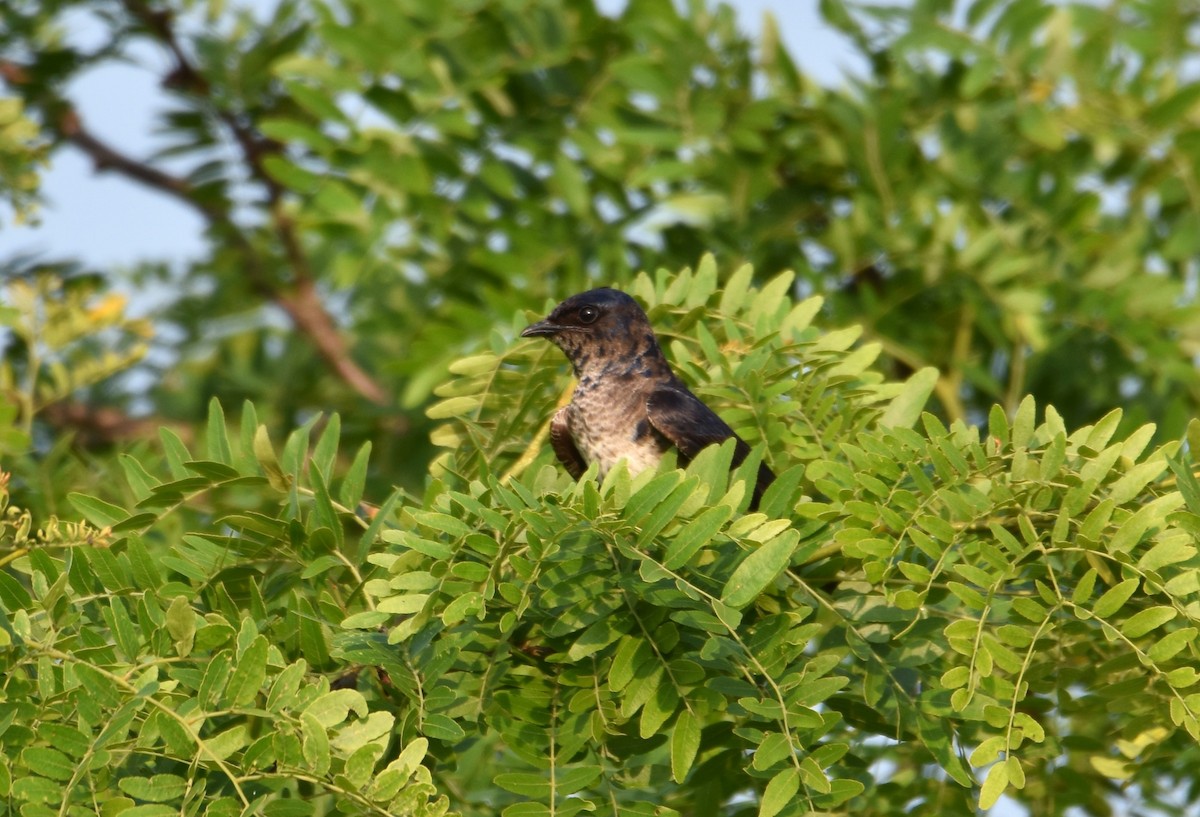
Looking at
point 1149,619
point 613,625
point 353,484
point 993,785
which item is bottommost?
point 993,785

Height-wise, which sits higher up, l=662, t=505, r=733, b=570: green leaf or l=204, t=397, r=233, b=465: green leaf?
l=204, t=397, r=233, b=465: green leaf

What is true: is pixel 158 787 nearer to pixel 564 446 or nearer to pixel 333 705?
pixel 333 705

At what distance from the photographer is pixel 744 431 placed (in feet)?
12.0

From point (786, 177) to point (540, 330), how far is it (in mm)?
2251

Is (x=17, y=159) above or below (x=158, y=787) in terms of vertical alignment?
above

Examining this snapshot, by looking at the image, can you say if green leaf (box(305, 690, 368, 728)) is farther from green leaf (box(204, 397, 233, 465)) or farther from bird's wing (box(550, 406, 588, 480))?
bird's wing (box(550, 406, 588, 480))

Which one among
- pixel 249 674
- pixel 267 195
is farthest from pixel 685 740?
pixel 267 195

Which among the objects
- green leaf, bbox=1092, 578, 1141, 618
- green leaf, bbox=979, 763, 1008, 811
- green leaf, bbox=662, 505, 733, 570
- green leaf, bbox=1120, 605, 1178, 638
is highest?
green leaf, bbox=662, 505, 733, 570

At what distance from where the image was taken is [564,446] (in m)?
4.04

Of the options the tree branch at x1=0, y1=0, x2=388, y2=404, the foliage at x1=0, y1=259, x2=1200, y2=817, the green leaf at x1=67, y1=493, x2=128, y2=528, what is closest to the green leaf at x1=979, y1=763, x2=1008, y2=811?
the foliage at x1=0, y1=259, x2=1200, y2=817

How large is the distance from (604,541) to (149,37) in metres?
4.80

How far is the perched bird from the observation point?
3.98 meters

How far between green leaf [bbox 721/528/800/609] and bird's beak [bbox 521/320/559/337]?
139cm

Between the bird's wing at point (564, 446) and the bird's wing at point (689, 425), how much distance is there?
0.22 metres
